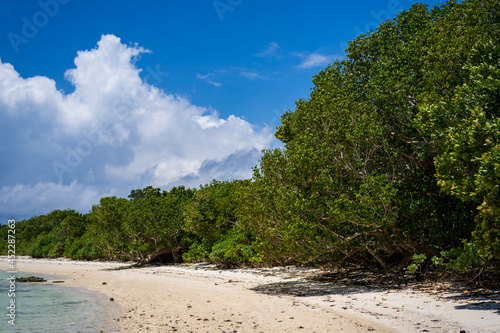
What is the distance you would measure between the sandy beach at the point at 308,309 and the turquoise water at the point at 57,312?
2.44ft

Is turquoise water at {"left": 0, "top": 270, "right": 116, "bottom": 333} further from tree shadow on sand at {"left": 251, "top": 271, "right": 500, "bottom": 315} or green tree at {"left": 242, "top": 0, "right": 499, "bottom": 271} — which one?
green tree at {"left": 242, "top": 0, "right": 499, "bottom": 271}

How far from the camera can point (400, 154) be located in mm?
16234

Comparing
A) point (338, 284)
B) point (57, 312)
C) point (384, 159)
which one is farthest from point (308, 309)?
point (57, 312)

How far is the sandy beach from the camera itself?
9.72 metres

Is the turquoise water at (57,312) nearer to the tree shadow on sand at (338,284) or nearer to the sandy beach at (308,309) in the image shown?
the sandy beach at (308,309)

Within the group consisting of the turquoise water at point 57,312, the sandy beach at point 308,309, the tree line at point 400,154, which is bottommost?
→ the turquoise water at point 57,312

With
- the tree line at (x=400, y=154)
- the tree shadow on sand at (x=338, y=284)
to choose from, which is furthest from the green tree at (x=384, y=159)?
the tree shadow on sand at (x=338, y=284)

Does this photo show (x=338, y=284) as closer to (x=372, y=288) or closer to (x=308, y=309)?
(x=372, y=288)

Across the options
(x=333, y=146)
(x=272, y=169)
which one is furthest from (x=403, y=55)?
(x=272, y=169)

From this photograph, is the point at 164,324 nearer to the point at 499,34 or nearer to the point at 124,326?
the point at 124,326

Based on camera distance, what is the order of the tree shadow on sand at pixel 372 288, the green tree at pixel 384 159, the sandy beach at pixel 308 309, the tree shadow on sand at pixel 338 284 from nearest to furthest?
1. the sandy beach at pixel 308 309
2. the tree shadow on sand at pixel 372 288
3. the green tree at pixel 384 159
4. the tree shadow on sand at pixel 338 284

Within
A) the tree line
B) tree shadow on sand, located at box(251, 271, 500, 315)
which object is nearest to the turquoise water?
tree shadow on sand, located at box(251, 271, 500, 315)

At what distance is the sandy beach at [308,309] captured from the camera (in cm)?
972

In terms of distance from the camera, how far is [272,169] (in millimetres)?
18266
